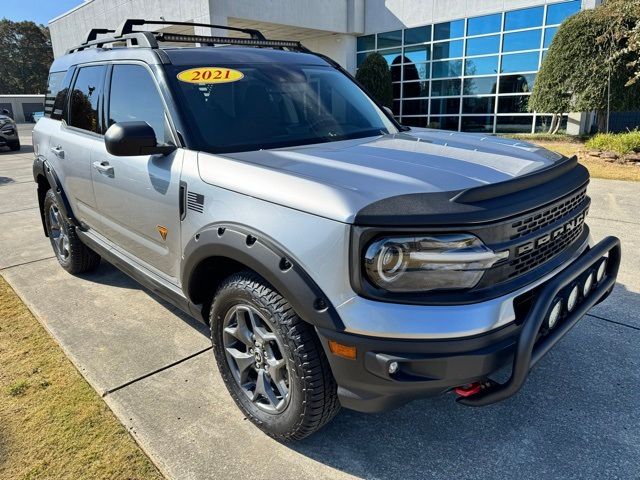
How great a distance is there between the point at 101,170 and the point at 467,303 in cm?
272

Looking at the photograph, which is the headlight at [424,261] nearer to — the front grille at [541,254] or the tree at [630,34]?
the front grille at [541,254]

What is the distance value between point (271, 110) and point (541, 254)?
5.83 feet

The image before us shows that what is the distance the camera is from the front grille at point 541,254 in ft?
6.67

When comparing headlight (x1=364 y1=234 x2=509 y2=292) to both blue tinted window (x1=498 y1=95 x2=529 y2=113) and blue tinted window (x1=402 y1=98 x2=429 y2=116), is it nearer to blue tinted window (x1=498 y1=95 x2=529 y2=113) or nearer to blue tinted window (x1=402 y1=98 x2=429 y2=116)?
blue tinted window (x1=498 y1=95 x2=529 y2=113)

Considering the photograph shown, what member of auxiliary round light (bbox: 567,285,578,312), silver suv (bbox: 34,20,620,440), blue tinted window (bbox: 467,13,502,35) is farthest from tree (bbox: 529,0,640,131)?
auxiliary round light (bbox: 567,285,578,312)

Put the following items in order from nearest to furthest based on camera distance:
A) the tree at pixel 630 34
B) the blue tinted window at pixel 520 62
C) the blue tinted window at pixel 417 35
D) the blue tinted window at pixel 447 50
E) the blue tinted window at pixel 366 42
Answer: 1. the tree at pixel 630 34
2. the blue tinted window at pixel 520 62
3. the blue tinted window at pixel 447 50
4. the blue tinted window at pixel 417 35
5. the blue tinted window at pixel 366 42

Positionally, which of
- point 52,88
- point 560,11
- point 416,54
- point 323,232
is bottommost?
point 323,232

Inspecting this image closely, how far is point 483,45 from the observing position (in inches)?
677

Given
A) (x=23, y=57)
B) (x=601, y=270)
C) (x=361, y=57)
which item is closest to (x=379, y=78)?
(x=361, y=57)

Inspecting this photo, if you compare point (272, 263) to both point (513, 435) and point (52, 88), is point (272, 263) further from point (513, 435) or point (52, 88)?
point (52, 88)

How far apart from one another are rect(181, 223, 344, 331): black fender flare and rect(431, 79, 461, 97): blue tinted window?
1783 cm

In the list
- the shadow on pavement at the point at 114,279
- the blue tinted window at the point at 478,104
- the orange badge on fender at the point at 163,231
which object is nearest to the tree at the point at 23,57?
the blue tinted window at the point at 478,104

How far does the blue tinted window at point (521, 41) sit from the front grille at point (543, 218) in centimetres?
1578

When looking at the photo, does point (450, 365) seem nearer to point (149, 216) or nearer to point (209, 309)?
point (209, 309)
